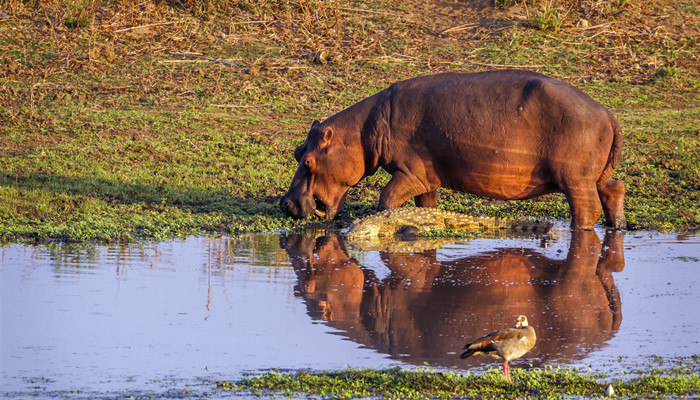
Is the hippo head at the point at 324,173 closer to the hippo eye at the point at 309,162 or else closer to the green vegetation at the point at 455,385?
the hippo eye at the point at 309,162

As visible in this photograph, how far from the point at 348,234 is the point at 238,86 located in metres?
5.44

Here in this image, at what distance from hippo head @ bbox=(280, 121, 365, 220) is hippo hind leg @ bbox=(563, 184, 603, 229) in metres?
2.17

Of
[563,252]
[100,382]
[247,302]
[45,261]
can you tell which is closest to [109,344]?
[100,382]

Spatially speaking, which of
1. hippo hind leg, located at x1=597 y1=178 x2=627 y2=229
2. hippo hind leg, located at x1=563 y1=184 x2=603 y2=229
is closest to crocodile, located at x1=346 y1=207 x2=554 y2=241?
hippo hind leg, located at x1=563 y1=184 x2=603 y2=229

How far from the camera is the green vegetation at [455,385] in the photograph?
487 cm

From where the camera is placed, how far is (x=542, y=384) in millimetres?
4984

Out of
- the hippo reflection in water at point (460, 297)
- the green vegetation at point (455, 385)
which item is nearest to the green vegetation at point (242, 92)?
the hippo reflection in water at point (460, 297)

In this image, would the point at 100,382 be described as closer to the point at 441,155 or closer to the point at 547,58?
the point at 441,155

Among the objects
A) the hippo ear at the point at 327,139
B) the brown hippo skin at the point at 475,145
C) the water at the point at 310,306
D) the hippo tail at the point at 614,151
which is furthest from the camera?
the hippo ear at the point at 327,139

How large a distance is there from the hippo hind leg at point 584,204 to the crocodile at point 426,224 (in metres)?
0.36

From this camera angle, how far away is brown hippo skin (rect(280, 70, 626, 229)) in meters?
9.02

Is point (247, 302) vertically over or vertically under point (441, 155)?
under

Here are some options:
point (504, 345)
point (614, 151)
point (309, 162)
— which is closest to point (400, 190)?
point (309, 162)

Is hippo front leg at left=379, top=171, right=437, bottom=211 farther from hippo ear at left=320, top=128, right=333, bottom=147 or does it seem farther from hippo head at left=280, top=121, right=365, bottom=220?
hippo ear at left=320, top=128, right=333, bottom=147
